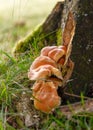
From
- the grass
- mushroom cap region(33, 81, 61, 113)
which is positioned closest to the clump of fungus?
mushroom cap region(33, 81, 61, 113)

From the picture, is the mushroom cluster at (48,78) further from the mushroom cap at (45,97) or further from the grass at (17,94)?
the grass at (17,94)

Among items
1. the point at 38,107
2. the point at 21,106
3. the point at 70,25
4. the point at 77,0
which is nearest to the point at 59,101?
the point at 38,107

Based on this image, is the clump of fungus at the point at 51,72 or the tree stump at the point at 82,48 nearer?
the clump of fungus at the point at 51,72

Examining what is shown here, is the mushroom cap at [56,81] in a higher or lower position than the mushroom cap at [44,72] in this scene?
lower

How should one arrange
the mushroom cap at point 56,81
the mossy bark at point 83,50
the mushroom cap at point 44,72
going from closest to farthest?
the mushroom cap at point 44,72 → the mushroom cap at point 56,81 → the mossy bark at point 83,50

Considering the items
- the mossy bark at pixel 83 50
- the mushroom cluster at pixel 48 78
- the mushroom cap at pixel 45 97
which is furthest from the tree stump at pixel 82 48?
the mushroom cap at pixel 45 97

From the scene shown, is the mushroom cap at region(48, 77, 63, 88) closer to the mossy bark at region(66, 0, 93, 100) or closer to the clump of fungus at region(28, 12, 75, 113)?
the clump of fungus at region(28, 12, 75, 113)

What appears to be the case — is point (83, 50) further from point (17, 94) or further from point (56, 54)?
point (17, 94)
